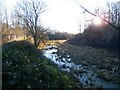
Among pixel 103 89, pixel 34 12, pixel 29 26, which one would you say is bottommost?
pixel 103 89

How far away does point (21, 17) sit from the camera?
41.0m

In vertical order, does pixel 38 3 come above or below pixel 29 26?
above

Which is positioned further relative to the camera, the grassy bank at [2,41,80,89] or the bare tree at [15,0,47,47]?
the bare tree at [15,0,47,47]

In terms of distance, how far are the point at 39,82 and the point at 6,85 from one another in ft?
6.03

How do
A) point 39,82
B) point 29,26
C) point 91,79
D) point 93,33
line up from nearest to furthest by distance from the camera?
point 39,82, point 91,79, point 29,26, point 93,33

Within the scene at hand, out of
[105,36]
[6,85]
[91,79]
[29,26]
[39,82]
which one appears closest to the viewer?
[6,85]

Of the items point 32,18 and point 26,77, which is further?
point 32,18

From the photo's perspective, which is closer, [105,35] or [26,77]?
[26,77]

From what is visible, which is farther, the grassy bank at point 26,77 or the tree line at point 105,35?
the tree line at point 105,35

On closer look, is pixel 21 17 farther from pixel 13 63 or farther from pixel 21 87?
pixel 21 87

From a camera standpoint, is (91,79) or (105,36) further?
(105,36)

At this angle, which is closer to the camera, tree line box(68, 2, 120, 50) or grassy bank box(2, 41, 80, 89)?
grassy bank box(2, 41, 80, 89)

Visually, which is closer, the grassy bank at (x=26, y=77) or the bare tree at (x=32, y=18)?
the grassy bank at (x=26, y=77)

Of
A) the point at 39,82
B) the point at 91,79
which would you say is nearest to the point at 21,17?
the point at 91,79
